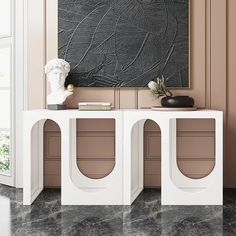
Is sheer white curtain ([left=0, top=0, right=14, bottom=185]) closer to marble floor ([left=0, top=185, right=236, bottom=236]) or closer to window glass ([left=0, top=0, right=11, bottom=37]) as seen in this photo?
window glass ([left=0, top=0, right=11, bottom=37])

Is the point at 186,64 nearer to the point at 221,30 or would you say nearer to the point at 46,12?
the point at 221,30

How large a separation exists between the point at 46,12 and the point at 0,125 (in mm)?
1270

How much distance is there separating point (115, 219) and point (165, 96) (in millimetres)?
1340

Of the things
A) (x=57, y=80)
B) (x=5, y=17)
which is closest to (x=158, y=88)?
(x=57, y=80)

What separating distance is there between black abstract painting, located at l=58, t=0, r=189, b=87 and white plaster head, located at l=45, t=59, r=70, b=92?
257 millimetres

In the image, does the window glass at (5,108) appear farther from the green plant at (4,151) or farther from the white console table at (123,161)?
the white console table at (123,161)

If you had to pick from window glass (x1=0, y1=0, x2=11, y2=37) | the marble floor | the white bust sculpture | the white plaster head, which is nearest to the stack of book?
the white bust sculpture

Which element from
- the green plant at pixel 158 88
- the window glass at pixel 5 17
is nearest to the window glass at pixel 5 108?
the window glass at pixel 5 17

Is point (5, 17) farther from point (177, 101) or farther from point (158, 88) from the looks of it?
point (177, 101)

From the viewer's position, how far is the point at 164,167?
132 inches

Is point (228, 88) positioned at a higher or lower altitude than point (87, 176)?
higher

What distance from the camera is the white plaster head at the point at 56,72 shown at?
144 inches

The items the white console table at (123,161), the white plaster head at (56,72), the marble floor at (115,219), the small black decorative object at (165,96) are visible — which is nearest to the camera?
the marble floor at (115,219)

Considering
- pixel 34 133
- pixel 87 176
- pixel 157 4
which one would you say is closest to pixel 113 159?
pixel 87 176
